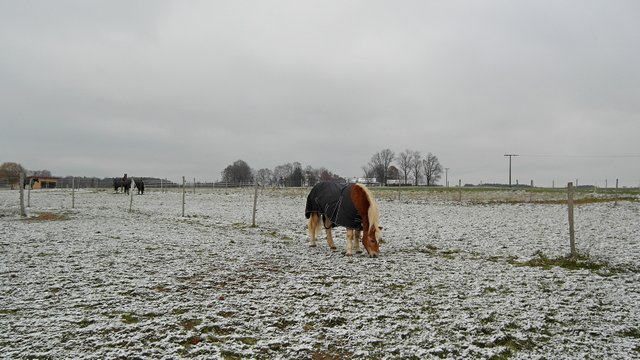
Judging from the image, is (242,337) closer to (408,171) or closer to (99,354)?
(99,354)

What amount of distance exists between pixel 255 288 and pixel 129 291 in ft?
6.77

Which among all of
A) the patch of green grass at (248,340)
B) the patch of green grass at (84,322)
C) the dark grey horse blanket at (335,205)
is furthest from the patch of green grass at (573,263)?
the patch of green grass at (84,322)

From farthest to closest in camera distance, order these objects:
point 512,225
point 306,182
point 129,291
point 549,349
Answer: point 306,182, point 512,225, point 129,291, point 549,349

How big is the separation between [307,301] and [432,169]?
124 metres

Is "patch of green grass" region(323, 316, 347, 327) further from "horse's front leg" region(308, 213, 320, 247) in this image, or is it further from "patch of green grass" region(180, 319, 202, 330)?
"horse's front leg" region(308, 213, 320, 247)

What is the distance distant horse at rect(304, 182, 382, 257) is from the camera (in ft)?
30.6

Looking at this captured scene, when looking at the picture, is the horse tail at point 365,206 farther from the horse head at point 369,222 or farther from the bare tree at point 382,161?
the bare tree at point 382,161

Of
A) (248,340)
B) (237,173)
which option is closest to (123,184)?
(248,340)

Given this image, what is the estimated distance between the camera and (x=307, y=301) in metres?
5.71

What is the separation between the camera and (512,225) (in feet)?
51.1

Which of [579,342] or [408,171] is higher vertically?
[408,171]

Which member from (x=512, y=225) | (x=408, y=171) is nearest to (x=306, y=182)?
(x=408, y=171)

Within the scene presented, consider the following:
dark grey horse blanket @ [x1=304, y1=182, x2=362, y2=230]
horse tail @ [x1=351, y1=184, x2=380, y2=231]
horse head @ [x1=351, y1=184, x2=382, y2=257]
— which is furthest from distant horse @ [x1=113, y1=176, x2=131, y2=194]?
horse head @ [x1=351, y1=184, x2=382, y2=257]

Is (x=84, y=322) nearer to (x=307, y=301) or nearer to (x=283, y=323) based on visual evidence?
(x=283, y=323)
